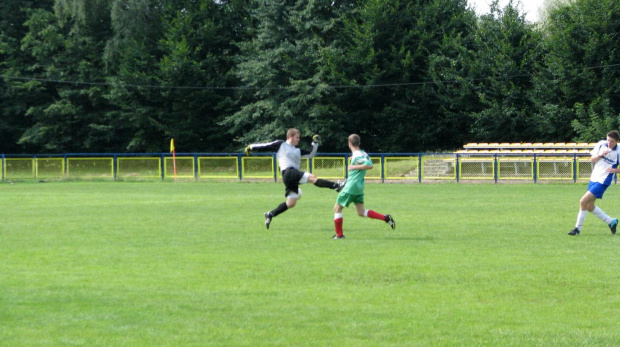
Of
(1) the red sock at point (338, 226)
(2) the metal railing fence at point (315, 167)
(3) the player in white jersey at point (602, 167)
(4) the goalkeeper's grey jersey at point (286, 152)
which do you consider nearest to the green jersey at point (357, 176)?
(1) the red sock at point (338, 226)

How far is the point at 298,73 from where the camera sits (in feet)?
165

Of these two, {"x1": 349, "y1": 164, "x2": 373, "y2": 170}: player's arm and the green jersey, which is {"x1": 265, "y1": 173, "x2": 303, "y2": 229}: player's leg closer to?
the green jersey

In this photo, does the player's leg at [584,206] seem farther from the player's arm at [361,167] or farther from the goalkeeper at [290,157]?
the goalkeeper at [290,157]

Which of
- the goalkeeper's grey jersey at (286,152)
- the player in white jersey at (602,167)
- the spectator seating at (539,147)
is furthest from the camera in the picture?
the spectator seating at (539,147)

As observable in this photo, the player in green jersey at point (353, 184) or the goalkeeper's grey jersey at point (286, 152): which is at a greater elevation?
the goalkeeper's grey jersey at point (286, 152)

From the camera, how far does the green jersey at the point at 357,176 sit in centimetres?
1333

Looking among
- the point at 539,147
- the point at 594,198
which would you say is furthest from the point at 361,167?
the point at 539,147

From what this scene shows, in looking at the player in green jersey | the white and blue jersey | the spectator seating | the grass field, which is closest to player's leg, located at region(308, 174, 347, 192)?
the player in green jersey

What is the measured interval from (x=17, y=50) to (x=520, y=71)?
109 feet

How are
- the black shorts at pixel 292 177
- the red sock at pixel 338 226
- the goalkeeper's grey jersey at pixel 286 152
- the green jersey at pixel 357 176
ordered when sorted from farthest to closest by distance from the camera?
the black shorts at pixel 292 177 < the goalkeeper's grey jersey at pixel 286 152 < the red sock at pixel 338 226 < the green jersey at pixel 357 176

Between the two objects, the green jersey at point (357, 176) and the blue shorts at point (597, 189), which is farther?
the blue shorts at point (597, 189)

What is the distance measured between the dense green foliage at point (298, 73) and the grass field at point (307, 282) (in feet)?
101

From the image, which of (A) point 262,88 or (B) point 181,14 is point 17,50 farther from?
(A) point 262,88

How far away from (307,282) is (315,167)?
30.4m
